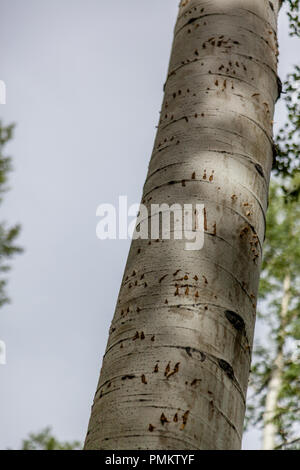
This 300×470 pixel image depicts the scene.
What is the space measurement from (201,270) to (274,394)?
33.7ft

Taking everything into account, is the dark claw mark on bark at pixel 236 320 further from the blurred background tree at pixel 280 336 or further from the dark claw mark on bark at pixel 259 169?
the blurred background tree at pixel 280 336

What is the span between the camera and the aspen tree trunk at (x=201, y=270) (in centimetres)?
106

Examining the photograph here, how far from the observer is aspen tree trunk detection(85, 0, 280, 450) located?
3.47ft

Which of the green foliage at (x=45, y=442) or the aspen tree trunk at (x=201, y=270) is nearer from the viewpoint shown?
the aspen tree trunk at (x=201, y=270)

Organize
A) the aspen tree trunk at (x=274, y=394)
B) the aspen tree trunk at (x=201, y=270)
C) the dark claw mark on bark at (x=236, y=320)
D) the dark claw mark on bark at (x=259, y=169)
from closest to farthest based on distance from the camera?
the aspen tree trunk at (x=201, y=270), the dark claw mark on bark at (x=236, y=320), the dark claw mark on bark at (x=259, y=169), the aspen tree trunk at (x=274, y=394)

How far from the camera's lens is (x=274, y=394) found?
10.7 meters

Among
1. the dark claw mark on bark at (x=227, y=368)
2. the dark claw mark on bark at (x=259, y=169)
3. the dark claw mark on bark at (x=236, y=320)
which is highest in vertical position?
the dark claw mark on bark at (x=259, y=169)

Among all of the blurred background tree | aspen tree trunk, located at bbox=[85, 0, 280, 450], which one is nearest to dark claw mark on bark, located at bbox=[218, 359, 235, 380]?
aspen tree trunk, located at bbox=[85, 0, 280, 450]

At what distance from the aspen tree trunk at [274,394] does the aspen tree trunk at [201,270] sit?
9.18 metres

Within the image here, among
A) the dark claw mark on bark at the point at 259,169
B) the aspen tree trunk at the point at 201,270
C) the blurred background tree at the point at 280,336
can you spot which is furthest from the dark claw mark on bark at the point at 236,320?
the blurred background tree at the point at 280,336

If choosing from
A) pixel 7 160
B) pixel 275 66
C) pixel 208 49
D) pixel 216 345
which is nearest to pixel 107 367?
pixel 216 345

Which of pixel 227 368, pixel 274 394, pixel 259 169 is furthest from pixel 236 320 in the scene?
pixel 274 394

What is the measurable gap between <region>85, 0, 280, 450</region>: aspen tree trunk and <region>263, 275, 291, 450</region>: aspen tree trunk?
918 centimetres

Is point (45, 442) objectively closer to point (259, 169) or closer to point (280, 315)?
point (280, 315)
